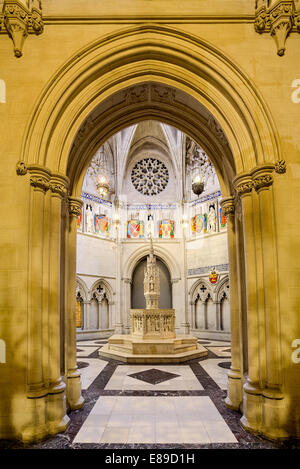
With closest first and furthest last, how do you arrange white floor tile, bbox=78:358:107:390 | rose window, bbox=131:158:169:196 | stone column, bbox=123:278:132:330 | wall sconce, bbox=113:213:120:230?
white floor tile, bbox=78:358:107:390 → stone column, bbox=123:278:132:330 → wall sconce, bbox=113:213:120:230 → rose window, bbox=131:158:169:196

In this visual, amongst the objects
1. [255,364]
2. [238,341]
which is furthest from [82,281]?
[255,364]

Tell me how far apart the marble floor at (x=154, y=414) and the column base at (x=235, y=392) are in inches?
5.0

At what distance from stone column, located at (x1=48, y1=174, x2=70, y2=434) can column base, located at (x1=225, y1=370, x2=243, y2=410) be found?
252 centimetres

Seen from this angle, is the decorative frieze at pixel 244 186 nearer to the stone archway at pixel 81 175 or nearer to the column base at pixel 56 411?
the stone archway at pixel 81 175

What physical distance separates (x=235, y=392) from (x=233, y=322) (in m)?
1.09

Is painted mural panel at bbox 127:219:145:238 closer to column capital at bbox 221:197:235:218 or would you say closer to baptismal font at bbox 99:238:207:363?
baptismal font at bbox 99:238:207:363

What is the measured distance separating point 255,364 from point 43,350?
9.35 feet

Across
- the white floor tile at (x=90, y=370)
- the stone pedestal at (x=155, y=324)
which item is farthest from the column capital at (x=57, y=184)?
the stone pedestal at (x=155, y=324)

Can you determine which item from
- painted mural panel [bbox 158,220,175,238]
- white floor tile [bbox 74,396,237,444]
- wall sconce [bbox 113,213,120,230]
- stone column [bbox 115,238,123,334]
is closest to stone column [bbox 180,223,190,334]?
painted mural panel [bbox 158,220,175,238]

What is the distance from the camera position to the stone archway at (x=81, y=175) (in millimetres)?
4184

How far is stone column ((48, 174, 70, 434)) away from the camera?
4219 mm

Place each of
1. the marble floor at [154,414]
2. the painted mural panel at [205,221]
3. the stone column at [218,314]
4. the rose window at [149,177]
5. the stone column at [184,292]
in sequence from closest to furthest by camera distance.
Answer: the marble floor at [154,414] → the stone column at [218,314] → the painted mural panel at [205,221] → the stone column at [184,292] → the rose window at [149,177]

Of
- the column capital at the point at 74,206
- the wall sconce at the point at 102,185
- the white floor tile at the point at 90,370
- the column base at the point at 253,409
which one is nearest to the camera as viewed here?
the column base at the point at 253,409

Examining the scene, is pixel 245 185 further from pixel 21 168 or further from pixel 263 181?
pixel 21 168
